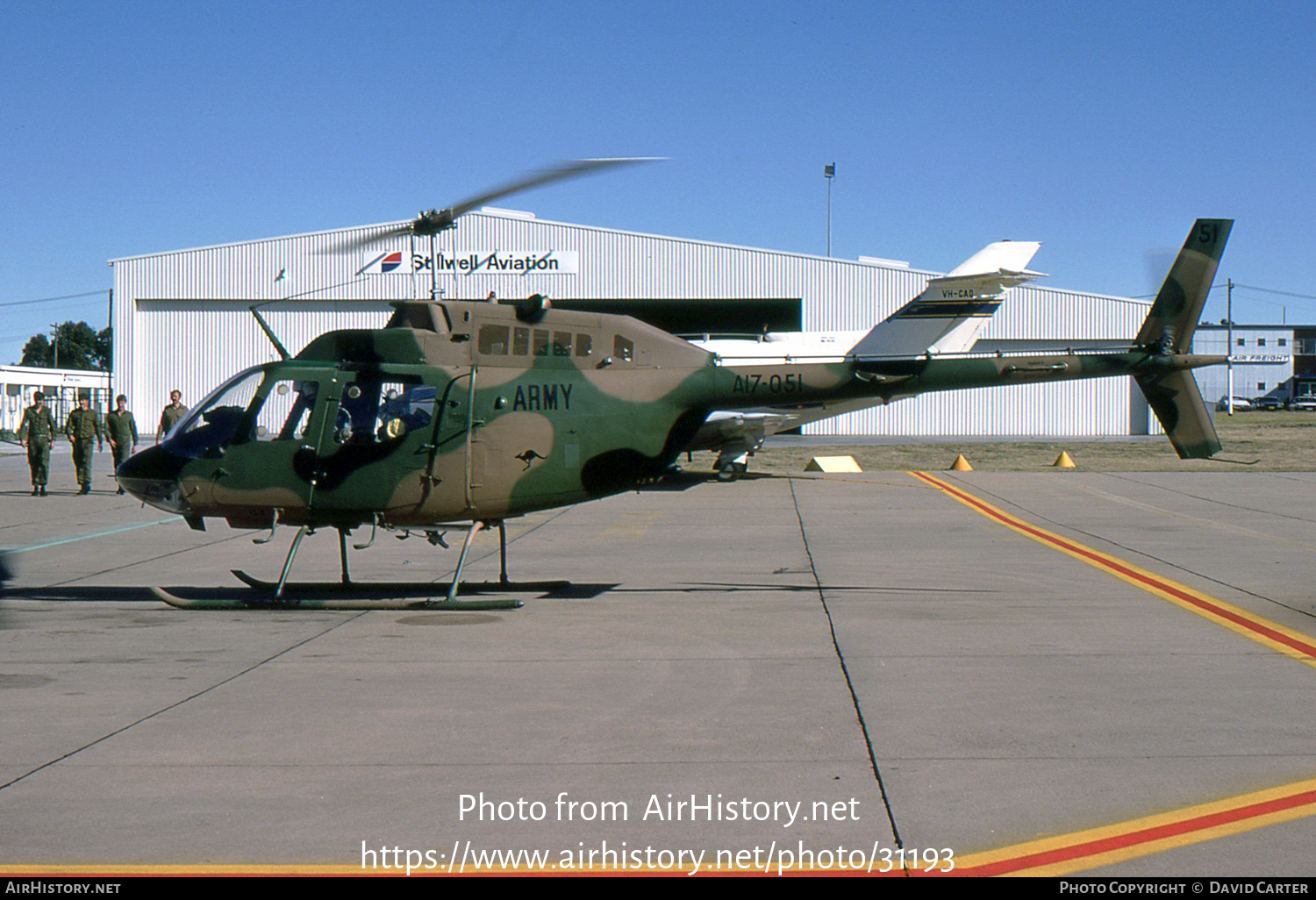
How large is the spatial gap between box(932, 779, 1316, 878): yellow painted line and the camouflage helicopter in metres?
6.15

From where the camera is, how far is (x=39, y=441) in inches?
854

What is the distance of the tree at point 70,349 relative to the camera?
161 metres

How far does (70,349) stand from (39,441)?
15818 cm

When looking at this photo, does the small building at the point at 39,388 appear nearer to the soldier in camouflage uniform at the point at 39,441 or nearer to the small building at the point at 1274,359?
the soldier in camouflage uniform at the point at 39,441

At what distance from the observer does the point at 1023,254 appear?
95.8ft

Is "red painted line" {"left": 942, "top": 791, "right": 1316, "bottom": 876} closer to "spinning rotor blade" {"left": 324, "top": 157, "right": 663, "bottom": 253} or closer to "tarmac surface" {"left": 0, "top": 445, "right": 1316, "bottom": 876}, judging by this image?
"tarmac surface" {"left": 0, "top": 445, "right": 1316, "bottom": 876}

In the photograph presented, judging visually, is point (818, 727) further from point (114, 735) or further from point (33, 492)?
point (33, 492)

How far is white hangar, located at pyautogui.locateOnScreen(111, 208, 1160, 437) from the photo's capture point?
44250 mm

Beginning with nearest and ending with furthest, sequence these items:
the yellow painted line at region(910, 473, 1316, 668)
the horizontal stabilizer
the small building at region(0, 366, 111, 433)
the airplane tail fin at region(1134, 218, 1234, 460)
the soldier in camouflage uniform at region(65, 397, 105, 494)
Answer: the yellow painted line at region(910, 473, 1316, 668), the airplane tail fin at region(1134, 218, 1234, 460), the horizontal stabilizer, the soldier in camouflage uniform at region(65, 397, 105, 494), the small building at region(0, 366, 111, 433)

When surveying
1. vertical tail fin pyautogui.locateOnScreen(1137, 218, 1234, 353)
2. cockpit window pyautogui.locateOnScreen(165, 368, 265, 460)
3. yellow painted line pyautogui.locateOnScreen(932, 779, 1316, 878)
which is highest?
vertical tail fin pyautogui.locateOnScreen(1137, 218, 1234, 353)

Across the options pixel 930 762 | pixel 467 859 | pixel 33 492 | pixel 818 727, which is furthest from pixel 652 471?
pixel 33 492

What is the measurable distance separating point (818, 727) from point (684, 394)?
506 centimetres

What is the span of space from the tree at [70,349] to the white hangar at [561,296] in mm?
127929

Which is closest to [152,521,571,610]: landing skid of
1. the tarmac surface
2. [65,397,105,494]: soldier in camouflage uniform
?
the tarmac surface
